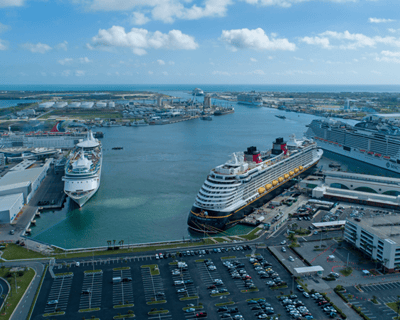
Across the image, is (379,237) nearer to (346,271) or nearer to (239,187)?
(346,271)

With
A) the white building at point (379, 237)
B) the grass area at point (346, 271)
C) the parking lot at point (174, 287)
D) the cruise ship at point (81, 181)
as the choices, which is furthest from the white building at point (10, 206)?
the white building at point (379, 237)

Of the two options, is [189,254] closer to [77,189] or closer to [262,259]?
[262,259]

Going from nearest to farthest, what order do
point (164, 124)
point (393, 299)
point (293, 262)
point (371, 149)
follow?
point (393, 299)
point (293, 262)
point (371, 149)
point (164, 124)

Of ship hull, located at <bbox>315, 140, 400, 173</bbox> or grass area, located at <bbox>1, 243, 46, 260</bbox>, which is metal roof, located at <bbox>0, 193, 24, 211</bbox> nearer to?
grass area, located at <bbox>1, 243, 46, 260</bbox>

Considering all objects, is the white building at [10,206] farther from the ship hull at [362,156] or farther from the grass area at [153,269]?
the ship hull at [362,156]

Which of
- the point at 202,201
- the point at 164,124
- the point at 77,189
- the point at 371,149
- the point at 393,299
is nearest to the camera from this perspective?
the point at 393,299

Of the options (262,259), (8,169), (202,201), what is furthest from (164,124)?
(262,259)

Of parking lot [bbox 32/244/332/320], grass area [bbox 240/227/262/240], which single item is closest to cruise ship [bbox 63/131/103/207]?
parking lot [bbox 32/244/332/320]
